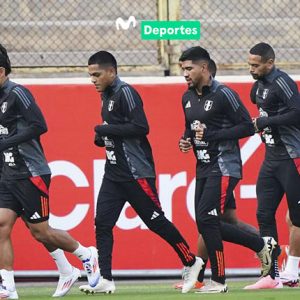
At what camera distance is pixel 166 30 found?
44.4 ft

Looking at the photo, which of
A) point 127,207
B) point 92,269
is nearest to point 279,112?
point 92,269

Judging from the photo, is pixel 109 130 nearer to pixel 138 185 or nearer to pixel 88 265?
pixel 138 185

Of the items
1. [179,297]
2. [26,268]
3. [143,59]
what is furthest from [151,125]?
[179,297]

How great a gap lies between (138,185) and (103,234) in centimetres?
55

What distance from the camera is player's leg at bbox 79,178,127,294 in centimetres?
1073

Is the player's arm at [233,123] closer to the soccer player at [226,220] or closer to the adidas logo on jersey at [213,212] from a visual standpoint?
the soccer player at [226,220]

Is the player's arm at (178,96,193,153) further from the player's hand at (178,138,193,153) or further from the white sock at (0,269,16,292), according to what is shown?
the white sock at (0,269,16,292)

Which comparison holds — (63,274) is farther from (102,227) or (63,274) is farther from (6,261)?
(6,261)

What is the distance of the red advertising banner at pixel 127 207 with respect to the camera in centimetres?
1305

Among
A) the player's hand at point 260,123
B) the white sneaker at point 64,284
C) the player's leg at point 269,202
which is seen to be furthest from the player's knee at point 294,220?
the white sneaker at point 64,284

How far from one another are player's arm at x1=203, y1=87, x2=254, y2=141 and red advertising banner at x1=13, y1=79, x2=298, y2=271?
251 cm

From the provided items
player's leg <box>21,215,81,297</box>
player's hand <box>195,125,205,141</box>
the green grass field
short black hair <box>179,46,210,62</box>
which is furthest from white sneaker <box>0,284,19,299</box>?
short black hair <box>179,46,210,62</box>

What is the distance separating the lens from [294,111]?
1078 cm

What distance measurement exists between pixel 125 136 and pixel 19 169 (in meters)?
1.02
